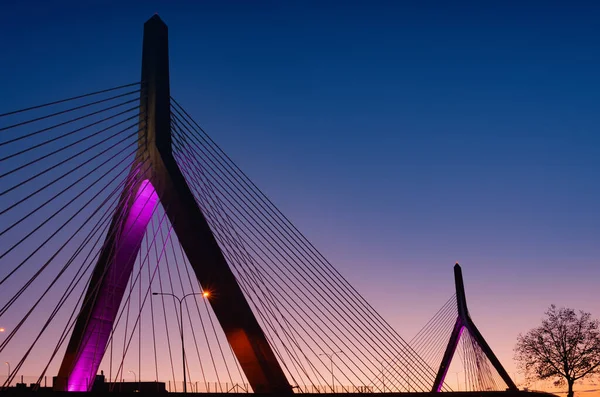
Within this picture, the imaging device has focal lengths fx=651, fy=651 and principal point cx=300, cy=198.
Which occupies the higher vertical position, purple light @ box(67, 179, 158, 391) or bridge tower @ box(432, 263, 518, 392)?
bridge tower @ box(432, 263, 518, 392)

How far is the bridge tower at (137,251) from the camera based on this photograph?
22156mm

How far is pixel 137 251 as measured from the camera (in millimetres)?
25203

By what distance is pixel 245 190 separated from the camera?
2708cm

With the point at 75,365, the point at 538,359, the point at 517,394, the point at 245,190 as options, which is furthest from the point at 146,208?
the point at 538,359

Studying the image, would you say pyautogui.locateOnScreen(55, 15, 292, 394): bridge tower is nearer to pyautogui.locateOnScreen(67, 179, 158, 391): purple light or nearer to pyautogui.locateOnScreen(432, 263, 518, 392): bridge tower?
pyautogui.locateOnScreen(67, 179, 158, 391): purple light

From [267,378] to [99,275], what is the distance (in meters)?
7.64

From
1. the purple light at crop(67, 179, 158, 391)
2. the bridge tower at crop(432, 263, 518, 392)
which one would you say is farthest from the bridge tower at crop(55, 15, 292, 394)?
the bridge tower at crop(432, 263, 518, 392)

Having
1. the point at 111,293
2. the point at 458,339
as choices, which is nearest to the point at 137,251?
the point at 111,293

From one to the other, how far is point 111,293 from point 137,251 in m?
1.85

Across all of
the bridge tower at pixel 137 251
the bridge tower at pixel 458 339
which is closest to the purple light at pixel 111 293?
the bridge tower at pixel 137 251

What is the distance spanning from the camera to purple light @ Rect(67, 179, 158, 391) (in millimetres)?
24203

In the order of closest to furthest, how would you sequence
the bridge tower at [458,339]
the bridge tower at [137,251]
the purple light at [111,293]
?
1. the bridge tower at [137,251]
2. the purple light at [111,293]
3. the bridge tower at [458,339]

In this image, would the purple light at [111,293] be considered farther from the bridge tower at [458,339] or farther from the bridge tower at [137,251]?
the bridge tower at [458,339]

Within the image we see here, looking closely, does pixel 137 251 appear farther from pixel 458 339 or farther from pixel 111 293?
pixel 458 339
